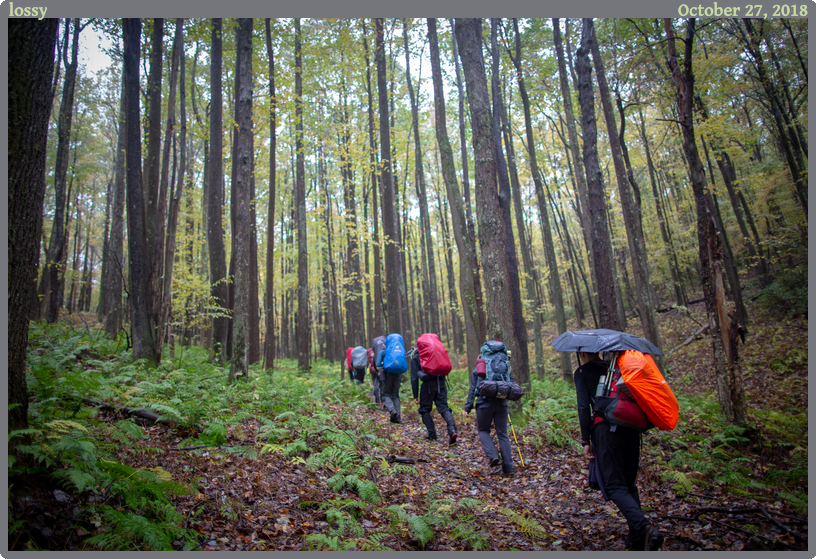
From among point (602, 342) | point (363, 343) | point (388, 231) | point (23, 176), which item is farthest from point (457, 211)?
point (23, 176)

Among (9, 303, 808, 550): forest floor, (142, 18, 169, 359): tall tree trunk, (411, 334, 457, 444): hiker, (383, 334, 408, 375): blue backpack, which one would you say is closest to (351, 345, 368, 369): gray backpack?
(383, 334, 408, 375): blue backpack

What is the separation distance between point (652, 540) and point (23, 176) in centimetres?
621

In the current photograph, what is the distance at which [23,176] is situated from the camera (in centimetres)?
312

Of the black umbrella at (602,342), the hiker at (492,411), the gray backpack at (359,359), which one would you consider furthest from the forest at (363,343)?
the black umbrella at (602,342)

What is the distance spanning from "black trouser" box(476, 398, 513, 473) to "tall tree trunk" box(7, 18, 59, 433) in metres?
5.11

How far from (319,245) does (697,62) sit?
19.6 meters

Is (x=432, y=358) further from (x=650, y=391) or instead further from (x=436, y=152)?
(x=436, y=152)

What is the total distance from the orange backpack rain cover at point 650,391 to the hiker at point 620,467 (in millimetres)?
356

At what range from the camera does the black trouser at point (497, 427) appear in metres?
5.62

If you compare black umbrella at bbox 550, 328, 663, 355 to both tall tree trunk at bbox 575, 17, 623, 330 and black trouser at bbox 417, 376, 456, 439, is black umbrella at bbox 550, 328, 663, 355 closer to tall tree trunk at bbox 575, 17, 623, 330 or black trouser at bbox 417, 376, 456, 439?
black trouser at bbox 417, 376, 456, 439

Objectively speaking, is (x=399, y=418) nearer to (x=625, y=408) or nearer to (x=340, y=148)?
(x=625, y=408)

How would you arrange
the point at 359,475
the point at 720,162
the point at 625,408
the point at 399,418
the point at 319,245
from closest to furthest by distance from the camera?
the point at 625,408 < the point at 359,475 < the point at 399,418 < the point at 720,162 < the point at 319,245

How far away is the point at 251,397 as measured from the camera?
7.07 meters

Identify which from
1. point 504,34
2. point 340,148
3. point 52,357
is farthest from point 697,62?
point 52,357
